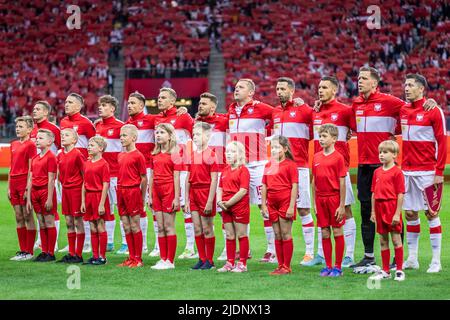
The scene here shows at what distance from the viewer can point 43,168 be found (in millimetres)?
10320

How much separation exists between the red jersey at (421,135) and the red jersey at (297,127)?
1284 mm

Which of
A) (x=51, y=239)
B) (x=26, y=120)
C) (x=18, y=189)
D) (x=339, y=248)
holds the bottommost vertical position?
(x=51, y=239)

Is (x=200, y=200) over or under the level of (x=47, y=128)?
under

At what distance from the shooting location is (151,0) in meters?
34.6

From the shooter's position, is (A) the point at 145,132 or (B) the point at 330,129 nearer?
(B) the point at 330,129

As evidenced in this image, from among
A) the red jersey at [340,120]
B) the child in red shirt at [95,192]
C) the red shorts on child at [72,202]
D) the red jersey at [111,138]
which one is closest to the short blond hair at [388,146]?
the red jersey at [340,120]

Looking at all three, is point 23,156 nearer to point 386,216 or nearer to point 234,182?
point 234,182

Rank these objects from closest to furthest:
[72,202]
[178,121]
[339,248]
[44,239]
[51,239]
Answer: [339,248] < [72,202] < [51,239] < [44,239] < [178,121]

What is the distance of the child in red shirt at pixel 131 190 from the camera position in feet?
31.9

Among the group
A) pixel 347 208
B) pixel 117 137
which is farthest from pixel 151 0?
pixel 347 208

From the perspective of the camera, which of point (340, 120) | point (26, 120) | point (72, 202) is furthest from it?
point (26, 120)

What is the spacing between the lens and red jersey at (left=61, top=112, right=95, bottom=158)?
11016mm

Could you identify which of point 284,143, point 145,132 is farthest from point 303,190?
point 145,132

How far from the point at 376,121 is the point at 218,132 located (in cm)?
212
